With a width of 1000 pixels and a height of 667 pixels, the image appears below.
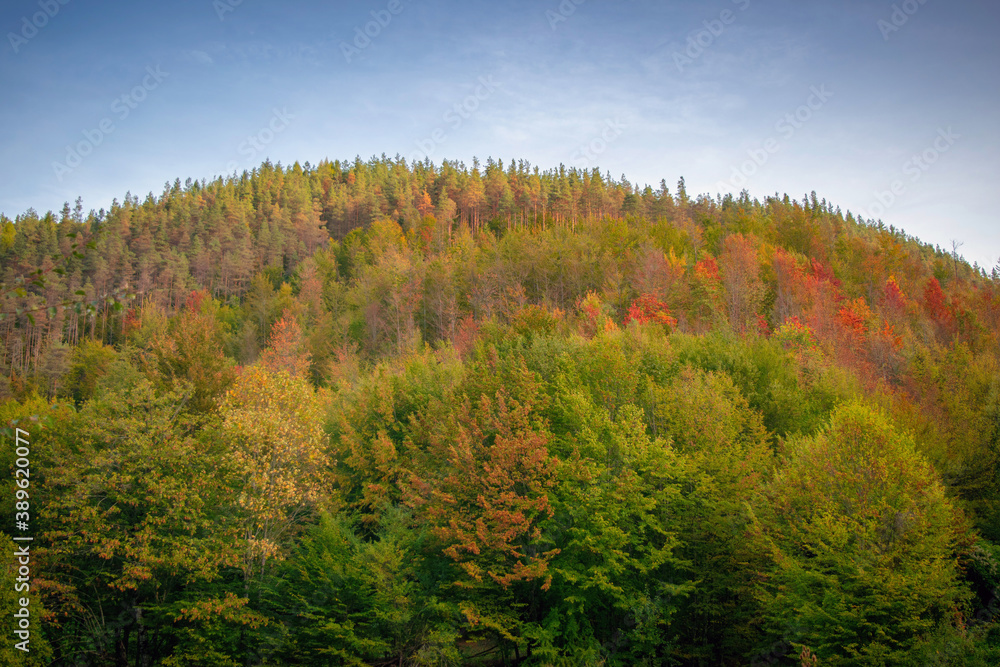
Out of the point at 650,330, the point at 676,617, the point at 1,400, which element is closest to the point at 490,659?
the point at 676,617

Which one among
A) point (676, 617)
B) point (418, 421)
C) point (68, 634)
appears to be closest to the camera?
point (68, 634)

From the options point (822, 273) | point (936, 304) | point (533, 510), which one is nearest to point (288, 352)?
point (533, 510)

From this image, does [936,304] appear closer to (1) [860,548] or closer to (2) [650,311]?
(2) [650,311]

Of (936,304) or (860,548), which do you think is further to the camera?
(936,304)

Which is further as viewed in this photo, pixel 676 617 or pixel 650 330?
pixel 650 330

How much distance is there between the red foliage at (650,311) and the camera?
2146 inches

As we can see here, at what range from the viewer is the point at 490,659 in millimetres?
30328

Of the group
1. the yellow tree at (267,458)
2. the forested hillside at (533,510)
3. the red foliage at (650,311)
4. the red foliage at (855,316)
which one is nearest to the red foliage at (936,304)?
the red foliage at (855,316)

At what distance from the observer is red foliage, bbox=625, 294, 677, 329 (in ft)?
179

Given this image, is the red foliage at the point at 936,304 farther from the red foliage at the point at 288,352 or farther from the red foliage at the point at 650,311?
the red foliage at the point at 288,352

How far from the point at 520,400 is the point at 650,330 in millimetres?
18352

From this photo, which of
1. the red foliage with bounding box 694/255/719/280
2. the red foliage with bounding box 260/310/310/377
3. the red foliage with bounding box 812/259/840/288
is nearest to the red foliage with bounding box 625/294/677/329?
the red foliage with bounding box 694/255/719/280

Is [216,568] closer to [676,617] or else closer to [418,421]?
[418,421]

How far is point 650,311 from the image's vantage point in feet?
185
